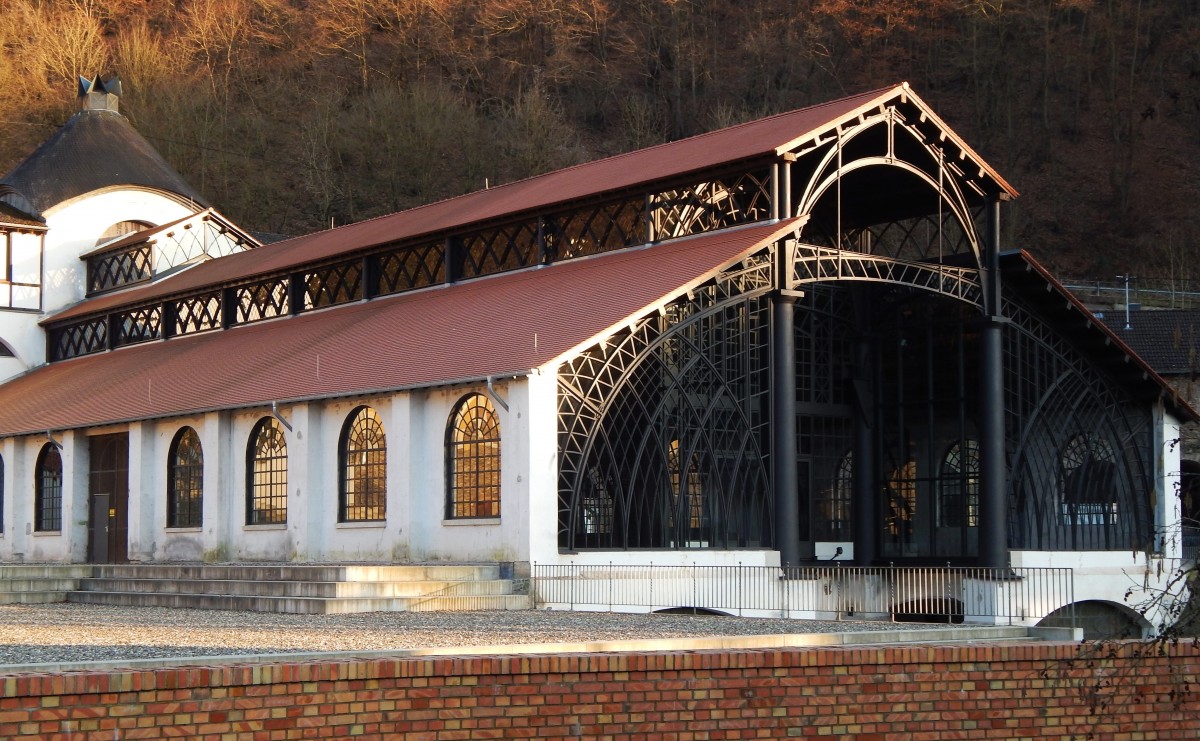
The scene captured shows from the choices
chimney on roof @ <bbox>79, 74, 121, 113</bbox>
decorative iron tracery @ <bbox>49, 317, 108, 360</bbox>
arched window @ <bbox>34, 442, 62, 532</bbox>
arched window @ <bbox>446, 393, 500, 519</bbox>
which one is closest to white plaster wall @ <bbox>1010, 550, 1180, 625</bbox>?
arched window @ <bbox>446, 393, 500, 519</bbox>

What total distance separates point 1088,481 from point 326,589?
1979 cm

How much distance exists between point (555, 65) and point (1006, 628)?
6914cm

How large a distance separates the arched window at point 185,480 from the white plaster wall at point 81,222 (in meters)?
16.5

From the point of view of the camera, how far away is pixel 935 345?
35719 millimetres

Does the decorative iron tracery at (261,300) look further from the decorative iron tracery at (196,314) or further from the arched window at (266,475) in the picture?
the arched window at (266,475)

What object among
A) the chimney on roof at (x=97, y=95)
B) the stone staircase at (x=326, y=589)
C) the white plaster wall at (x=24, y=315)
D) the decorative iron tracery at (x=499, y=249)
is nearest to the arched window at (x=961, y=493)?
the decorative iron tracery at (x=499, y=249)

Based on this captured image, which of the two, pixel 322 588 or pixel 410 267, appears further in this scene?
pixel 410 267

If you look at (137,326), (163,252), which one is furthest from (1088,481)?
(163,252)

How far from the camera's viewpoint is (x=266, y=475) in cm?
3312

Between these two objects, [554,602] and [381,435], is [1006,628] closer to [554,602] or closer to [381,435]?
[554,602]

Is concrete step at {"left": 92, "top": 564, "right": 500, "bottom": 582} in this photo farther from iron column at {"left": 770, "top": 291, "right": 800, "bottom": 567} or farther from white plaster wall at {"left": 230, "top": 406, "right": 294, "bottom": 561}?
iron column at {"left": 770, "top": 291, "right": 800, "bottom": 567}

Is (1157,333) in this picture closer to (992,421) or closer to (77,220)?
(992,421)

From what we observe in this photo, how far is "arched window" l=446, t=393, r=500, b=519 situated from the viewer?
2775cm

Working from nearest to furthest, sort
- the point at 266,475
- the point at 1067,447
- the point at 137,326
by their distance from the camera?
the point at 266,475, the point at 1067,447, the point at 137,326
